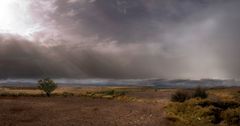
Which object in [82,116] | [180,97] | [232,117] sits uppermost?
[180,97]

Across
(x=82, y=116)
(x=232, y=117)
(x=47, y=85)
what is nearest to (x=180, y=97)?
(x=82, y=116)

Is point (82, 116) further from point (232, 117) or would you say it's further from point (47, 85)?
point (47, 85)

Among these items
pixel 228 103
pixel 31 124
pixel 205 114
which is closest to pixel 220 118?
pixel 205 114

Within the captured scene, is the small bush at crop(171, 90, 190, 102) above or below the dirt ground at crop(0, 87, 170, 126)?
above

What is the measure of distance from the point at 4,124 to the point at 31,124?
244 cm

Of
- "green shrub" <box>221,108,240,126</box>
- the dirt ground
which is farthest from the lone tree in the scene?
"green shrub" <box>221,108,240,126</box>

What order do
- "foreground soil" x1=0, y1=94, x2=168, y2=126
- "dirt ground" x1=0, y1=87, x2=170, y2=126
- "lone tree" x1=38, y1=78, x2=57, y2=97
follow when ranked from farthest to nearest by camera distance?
"lone tree" x1=38, y1=78, x2=57, y2=97
"dirt ground" x1=0, y1=87, x2=170, y2=126
"foreground soil" x1=0, y1=94, x2=168, y2=126

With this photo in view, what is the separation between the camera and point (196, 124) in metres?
25.1

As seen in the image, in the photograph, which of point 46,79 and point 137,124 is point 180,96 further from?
point 46,79

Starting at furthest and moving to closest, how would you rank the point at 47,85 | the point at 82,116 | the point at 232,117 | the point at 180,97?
1. the point at 47,85
2. the point at 180,97
3. the point at 82,116
4. the point at 232,117

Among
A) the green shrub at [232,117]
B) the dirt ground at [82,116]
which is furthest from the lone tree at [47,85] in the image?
the green shrub at [232,117]

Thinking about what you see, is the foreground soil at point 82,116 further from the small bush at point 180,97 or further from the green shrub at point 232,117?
the small bush at point 180,97

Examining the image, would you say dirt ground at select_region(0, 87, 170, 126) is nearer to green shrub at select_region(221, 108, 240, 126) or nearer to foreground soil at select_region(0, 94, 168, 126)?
foreground soil at select_region(0, 94, 168, 126)

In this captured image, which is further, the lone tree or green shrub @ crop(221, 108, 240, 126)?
the lone tree
